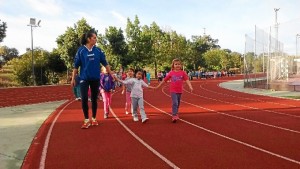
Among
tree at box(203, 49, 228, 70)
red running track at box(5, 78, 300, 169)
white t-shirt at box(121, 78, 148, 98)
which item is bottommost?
red running track at box(5, 78, 300, 169)

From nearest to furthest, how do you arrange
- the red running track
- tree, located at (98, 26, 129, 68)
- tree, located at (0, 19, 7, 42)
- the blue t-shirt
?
the red running track < the blue t-shirt < tree, located at (0, 19, 7, 42) < tree, located at (98, 26, 129, 68)

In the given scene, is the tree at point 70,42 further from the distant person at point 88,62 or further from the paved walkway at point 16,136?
the distant person at point 88,62

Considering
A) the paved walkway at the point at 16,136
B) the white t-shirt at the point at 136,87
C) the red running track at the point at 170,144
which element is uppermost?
the white t-shirt at the point at 136,87

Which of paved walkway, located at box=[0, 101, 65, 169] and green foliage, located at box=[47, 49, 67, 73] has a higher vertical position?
green foliage, located at box=[47, 49, 67, 73]

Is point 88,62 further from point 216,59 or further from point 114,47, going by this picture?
point 216,59

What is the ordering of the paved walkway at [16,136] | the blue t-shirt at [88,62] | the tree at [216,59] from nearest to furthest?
1. the paved walkway at [16,136]
2. the blue t-shirt at [88,62]
3. the tree at [216,59]

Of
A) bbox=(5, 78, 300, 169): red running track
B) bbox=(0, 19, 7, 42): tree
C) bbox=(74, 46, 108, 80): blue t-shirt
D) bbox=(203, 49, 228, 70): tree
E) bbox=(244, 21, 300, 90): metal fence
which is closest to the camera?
bbox=(5, 78, 300, 169): red running track

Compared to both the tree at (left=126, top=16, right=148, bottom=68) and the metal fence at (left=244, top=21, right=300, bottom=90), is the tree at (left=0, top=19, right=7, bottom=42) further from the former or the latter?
the metal fence at (left=244, top=21, right=300, bottom=90)

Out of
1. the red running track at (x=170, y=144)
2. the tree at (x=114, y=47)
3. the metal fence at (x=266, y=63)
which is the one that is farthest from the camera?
the tree at (x=114, y=47)

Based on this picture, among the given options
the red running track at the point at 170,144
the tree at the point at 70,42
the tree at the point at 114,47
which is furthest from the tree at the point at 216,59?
the red running track at the point at 170,144

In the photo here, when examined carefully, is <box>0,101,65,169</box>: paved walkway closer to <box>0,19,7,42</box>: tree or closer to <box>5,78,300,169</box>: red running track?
<box>5,78,300,169</box>: red running track

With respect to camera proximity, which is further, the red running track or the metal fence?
the metal fence

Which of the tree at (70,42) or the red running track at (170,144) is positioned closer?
the red running track at (170,144)

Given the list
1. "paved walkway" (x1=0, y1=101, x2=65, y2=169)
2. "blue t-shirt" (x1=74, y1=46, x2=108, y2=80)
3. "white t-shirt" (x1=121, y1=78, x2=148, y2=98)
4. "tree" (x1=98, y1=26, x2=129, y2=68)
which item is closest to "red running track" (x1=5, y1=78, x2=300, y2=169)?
"paved walkway" (x1=0, y1=101, x2=65, y2=169)
